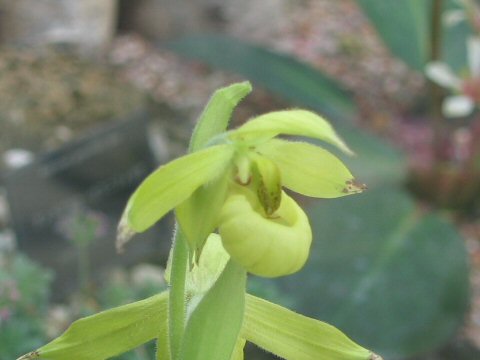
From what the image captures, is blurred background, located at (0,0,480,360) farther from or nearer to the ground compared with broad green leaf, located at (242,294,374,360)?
nearer to the ground

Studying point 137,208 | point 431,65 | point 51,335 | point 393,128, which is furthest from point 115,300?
point 393,128

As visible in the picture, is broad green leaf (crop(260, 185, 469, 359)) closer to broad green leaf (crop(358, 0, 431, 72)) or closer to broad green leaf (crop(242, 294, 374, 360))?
broad green leaf (crop(358, 0, 431, 72))

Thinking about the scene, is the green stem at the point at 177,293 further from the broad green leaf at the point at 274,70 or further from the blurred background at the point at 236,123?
the broad green leaf at the point at 274,70

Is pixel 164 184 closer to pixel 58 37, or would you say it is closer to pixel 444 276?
pixel 444 276

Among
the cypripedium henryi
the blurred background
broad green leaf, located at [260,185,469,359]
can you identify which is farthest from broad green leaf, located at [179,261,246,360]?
broad green leaf, located at [260,185,469,359]

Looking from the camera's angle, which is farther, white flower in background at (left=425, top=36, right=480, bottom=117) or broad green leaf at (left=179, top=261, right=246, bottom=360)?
white flower in background at (left=425, top=36, right=480, bottom=117)

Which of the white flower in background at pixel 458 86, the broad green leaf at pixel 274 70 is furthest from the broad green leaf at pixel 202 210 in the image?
the broad green leaf at pixel 274 70

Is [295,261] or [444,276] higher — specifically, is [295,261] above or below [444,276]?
above

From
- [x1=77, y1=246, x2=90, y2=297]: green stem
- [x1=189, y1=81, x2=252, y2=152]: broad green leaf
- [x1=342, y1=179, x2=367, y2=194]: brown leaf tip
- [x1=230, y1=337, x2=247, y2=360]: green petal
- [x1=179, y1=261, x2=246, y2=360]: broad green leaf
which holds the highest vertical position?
[x1=189, y1=81, x2=252, y2=152]: broad green leaf
